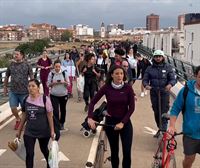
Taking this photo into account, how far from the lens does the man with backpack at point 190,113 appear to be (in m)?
5.73

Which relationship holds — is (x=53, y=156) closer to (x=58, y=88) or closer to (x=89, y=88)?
(x=58, y=88)

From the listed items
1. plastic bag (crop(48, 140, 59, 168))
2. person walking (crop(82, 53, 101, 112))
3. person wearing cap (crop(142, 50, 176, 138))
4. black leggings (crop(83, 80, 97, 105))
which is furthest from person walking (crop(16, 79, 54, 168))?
black leggings (crop(83, 80, 97, 105))

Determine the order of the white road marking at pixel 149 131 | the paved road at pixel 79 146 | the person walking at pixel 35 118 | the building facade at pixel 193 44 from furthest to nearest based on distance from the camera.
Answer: the building facade at pixel 193 44
the white road marking at pixel 149 131
the paved road at pixel 79 146
the person walking at pixel 35 118

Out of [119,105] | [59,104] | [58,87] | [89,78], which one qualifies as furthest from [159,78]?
[89,78]

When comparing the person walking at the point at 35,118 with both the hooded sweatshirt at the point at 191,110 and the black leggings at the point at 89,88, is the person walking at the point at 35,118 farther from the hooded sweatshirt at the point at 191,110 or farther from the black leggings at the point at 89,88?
the black leggings at the point at 89,88

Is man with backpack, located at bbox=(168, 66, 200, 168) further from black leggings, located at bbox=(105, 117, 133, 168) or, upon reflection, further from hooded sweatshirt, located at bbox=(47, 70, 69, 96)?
hooded sweatshirt, located at bbox=(47, 70, 69, 96)

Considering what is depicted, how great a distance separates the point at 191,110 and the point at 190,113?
0.04 metres

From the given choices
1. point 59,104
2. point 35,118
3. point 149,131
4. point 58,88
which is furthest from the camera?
point 149,131

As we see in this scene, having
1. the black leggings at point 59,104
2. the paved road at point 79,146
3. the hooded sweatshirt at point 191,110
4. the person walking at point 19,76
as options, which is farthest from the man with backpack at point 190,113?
the person walking at point 19,76

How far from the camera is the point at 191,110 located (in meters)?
5.79

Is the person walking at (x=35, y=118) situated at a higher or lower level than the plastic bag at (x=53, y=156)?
higher

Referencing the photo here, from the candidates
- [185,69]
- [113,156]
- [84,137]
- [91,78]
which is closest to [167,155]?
[113,156]

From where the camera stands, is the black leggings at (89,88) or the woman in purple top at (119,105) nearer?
the woman in purple top at (119,105)

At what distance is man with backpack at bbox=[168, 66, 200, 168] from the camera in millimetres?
5727
